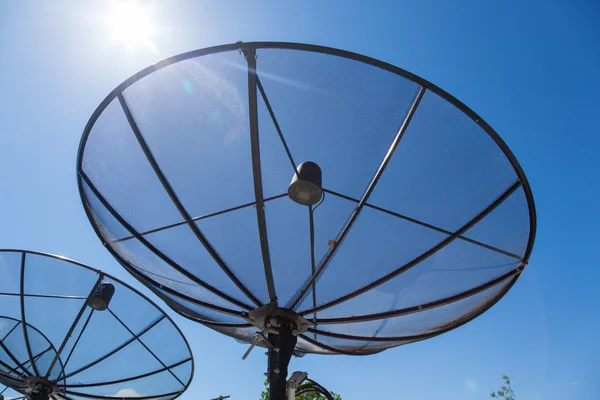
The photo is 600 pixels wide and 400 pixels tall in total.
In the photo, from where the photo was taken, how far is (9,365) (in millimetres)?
10250

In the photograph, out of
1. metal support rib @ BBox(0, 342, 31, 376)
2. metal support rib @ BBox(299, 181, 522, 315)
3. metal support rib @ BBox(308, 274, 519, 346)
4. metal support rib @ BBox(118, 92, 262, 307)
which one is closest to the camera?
metal support rib @ BBox(118, 92, 262, 307)

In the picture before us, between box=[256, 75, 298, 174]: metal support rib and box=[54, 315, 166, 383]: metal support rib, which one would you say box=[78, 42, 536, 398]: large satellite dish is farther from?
box=[54, 315, 166, 383]: metal support rib

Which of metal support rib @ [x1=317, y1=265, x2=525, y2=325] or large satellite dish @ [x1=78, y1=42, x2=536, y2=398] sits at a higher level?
large satellite dish @ [x1=78, y1=42, x2=536, y2=398]

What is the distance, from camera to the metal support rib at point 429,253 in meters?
5.82

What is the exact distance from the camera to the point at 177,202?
6.11 m

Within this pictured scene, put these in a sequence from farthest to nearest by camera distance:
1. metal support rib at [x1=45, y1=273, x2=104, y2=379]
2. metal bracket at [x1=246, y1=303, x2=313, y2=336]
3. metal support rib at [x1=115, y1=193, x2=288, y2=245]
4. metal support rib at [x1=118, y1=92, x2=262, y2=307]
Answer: metal support rib at [x1=45, y1=273, x2=104, y2=379] < metal bracket at [x1=246, y1=303, x2=313, y2=336] < metal support rib at [x1=115, y1=193, x2=288, y2=245] < metal support rib at [x1=118, y1=92, x2=262, y2=307]

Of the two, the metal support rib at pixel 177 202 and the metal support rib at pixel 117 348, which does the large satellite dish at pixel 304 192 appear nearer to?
the metal support rib at pixel 177 202

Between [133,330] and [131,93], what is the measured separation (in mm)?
7064

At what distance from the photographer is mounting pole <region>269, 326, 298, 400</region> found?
5621mm

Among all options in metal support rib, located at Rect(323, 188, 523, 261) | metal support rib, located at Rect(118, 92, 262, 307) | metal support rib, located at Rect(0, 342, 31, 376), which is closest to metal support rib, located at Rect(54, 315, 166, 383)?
metal support rib, located at Rect(0, 342, 31, 376)

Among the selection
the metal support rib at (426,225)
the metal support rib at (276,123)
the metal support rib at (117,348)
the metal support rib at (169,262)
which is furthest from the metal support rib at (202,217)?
the metal support rib at (117,348)

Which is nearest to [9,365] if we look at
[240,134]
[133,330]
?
[133,330]

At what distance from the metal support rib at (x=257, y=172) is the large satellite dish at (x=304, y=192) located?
2cm

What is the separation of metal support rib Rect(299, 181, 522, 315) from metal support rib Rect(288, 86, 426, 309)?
40cm
